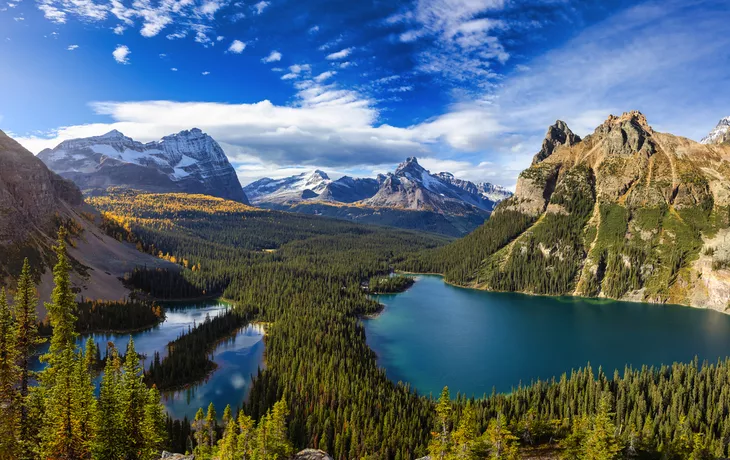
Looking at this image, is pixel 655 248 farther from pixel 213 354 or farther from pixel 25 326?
pixel 25 326

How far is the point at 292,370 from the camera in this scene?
82.2 metres

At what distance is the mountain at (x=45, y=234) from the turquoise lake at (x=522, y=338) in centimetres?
9599

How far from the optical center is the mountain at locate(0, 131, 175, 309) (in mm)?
125062

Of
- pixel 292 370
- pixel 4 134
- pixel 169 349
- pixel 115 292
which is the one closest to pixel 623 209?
pixel 292 370

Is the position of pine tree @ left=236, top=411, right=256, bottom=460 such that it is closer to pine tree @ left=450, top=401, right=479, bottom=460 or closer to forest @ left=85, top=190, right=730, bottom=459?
forest @ left=85, top=190, right=730, bottom=459

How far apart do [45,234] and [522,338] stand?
162m

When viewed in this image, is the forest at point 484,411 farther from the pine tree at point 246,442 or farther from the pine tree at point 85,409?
the pine tree at point 85,409

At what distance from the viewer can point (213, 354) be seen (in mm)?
101312

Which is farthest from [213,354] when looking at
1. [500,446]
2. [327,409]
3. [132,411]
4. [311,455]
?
[500,446]

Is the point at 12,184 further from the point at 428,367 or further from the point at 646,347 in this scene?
the point at 646,347

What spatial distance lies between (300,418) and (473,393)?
34516mm

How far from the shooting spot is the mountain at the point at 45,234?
125 meters

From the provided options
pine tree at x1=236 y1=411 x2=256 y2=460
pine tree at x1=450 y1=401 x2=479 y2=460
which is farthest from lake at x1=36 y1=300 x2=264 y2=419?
pine tree at x1=450 y1=401 x2=479 y2=460

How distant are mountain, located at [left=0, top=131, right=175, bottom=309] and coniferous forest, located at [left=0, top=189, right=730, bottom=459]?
54499 mm
